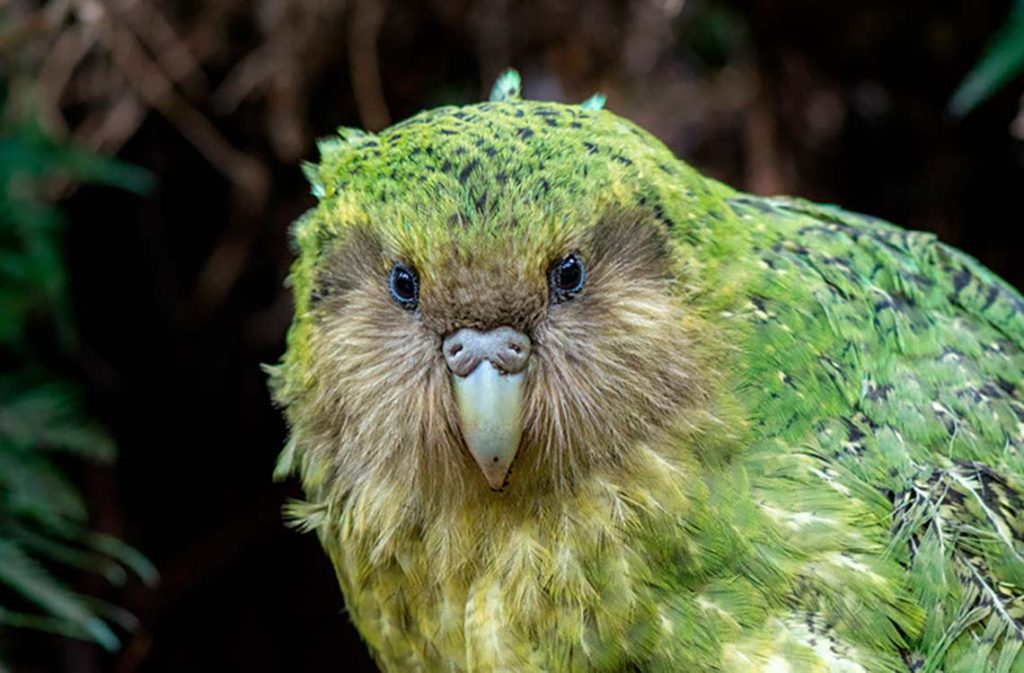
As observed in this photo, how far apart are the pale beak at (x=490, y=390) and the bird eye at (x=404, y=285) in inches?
4.1

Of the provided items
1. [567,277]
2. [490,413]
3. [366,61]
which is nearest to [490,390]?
[490,413]

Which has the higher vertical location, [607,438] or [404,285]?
[404,285]

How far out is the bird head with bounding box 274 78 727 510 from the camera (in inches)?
67.1

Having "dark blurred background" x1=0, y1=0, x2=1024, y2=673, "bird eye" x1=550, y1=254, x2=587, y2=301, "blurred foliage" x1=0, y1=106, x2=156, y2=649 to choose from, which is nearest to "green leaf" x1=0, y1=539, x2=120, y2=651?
"blurred foliage" x1=0, y1=106, x2=156, y2=649

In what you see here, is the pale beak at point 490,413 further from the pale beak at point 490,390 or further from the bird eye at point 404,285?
the bird eye at point 404,285

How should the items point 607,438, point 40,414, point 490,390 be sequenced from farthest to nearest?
point 40,414 → point 607,438 → point 490,390

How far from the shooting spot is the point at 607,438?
182 centimetres

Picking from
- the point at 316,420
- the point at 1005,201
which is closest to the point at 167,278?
the point at 316,420

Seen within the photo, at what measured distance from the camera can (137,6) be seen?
338 centimetres

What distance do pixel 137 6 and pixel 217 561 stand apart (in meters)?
1.79

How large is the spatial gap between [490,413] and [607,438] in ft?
0.71

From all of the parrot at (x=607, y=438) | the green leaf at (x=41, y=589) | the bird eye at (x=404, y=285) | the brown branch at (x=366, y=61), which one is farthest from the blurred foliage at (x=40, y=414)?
the bird eye at (x=404, y=285)

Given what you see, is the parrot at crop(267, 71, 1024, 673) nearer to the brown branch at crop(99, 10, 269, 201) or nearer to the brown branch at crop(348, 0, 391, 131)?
the brown branch at crop(348, 0, 391, 131)

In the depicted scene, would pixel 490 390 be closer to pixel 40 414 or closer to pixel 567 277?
pixel 567 277
